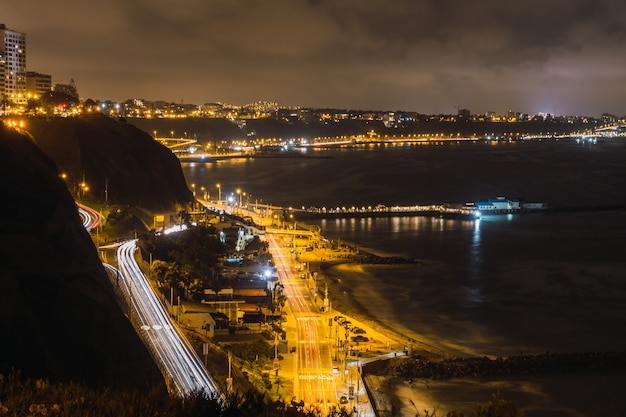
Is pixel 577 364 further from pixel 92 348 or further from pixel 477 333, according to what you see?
pixel 92 348

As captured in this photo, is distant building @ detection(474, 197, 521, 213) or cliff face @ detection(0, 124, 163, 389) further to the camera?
distant building @ detection(474, 197, 521, 213)

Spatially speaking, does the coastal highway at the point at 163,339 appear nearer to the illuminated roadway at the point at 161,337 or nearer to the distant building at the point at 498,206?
the illuminated roadway at the point at 161,337

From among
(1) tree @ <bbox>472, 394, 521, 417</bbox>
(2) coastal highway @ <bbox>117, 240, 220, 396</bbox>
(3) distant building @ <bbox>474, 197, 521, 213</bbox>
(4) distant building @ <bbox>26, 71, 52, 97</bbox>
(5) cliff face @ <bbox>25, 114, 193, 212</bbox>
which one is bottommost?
(2) coastal highway @ <bbox>117, 240, 220, 396</bbox>

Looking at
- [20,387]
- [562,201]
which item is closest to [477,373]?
[20,387]

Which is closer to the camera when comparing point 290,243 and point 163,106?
point 290,243

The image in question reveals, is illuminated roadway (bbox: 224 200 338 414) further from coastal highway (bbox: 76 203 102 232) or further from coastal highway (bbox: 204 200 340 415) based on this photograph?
coastal highway (bbox: 76 203 102 232)

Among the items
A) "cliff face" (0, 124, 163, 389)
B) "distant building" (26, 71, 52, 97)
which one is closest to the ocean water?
"cliff face" (0, 124, 163, 389)

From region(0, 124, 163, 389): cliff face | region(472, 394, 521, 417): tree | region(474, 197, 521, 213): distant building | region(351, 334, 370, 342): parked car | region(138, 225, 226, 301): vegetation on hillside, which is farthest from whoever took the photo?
region(474, 197, 521, 213): distant building
